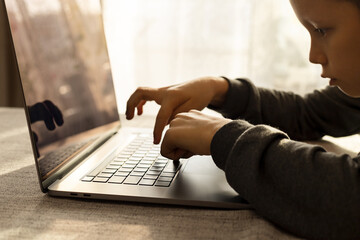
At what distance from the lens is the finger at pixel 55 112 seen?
55 cm

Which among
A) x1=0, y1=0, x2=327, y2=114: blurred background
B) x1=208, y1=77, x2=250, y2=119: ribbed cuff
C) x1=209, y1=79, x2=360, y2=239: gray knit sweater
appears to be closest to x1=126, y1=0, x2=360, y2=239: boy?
x1=209, y1=79, x2=360, y2=239: gray knit sweater

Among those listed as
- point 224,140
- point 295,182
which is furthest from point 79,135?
point 295,182

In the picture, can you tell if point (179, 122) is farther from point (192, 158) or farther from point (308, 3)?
point (308, 3)

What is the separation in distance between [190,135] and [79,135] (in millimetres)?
236

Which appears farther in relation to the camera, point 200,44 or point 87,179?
point 200,44

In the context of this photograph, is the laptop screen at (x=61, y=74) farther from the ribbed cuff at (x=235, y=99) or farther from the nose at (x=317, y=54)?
the nose at (x=317, y=54)

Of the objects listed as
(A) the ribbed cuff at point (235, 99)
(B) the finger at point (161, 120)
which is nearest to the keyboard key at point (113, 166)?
(B) the finger at point (161, 120)

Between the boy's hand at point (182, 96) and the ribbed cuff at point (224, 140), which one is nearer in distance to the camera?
the ribbed cuff at point (224, 140)

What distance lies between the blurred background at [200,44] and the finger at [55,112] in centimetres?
135

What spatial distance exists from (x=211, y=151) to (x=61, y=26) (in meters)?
0.36

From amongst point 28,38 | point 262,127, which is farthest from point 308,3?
point 28,38

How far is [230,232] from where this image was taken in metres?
0.40

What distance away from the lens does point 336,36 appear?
0.51 meters

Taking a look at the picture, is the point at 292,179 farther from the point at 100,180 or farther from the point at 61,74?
the point at 61,74
